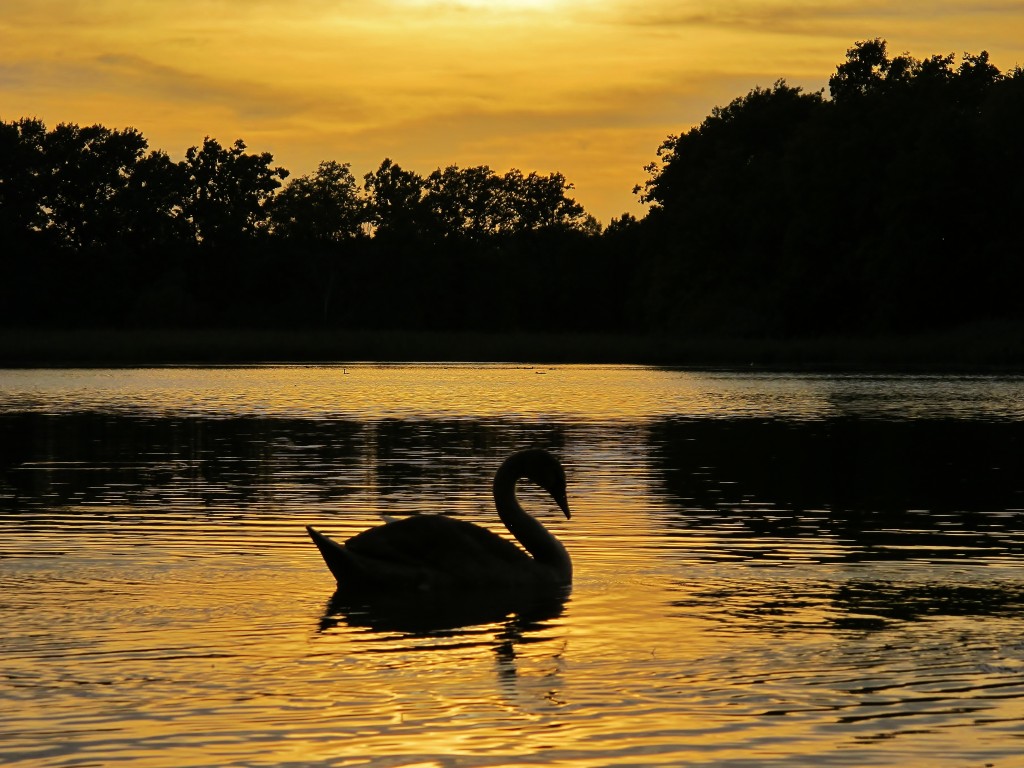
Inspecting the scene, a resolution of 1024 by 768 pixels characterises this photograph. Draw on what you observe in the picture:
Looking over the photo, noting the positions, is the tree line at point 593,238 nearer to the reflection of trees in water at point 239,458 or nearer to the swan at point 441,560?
the reflection of trees in water at point 239,458

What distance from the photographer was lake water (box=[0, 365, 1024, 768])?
9773mm

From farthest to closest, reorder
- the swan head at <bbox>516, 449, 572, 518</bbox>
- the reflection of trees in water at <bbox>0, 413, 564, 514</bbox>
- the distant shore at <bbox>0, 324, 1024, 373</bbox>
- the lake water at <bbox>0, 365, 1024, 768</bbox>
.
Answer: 1. the distant shore at <bbox>0, 324, 1024, 373</bbox>
2. the reflection of trees in water at <bbox>0, 413, 564, 514</bbox>
3. the swan head at <bbox>516, 449, 572, 518</bbox>
4. the lake water at <bbox>0, 365, 1024, 768</bbox>

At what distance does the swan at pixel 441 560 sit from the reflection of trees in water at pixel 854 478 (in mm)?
3945

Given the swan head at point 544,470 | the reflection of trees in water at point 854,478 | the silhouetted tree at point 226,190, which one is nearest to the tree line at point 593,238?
the silhouetted tree at point 226,190

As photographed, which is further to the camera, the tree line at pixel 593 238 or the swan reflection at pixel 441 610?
the tree line at pixel 593 238

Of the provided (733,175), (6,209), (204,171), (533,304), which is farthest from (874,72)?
(6,209)

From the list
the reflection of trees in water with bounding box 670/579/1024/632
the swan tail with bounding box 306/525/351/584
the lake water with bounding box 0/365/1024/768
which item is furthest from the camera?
the swan tail with bounding box 306/525/351/584

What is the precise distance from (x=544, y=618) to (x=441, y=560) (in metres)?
1.38

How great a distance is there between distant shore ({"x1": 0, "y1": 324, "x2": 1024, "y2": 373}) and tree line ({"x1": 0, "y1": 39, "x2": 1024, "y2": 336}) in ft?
19.6

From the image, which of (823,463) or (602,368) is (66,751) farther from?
(602,368)

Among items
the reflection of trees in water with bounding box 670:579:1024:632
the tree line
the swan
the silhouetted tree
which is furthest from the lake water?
the silhouetted tree

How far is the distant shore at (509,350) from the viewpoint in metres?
81.9

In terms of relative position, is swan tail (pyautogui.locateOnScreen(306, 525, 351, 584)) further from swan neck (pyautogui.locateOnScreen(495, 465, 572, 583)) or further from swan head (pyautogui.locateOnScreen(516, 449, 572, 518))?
swan head (pyautogui.locateOnScreen(516, 449, 572, 518))

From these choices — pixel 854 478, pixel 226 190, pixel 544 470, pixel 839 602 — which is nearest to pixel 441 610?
pixel 544 470
